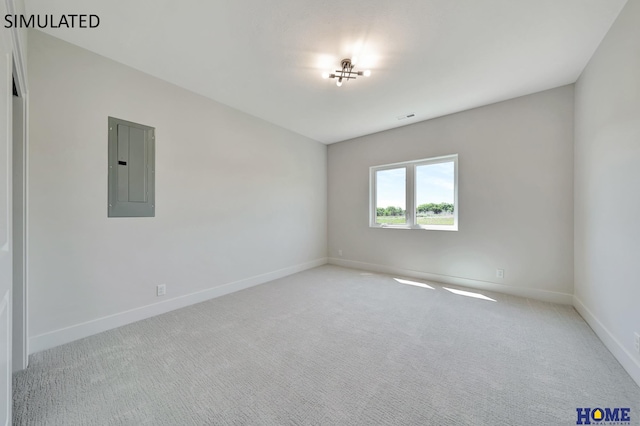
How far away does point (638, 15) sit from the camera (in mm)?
1598

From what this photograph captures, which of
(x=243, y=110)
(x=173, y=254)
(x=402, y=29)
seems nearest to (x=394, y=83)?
(x=402, y=29)

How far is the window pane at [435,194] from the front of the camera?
12.3 feet

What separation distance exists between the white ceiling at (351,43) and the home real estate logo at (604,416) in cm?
272

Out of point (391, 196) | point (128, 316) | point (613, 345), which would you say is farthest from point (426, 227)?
point (128, 316)

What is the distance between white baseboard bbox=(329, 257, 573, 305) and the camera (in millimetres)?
2928

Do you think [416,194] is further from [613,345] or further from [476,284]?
[613,345]

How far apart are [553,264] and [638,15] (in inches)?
100

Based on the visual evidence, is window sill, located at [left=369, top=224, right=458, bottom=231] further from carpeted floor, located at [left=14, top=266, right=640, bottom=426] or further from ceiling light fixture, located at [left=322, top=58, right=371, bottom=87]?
ceiling light fixture, located at [left=322, top=58, right=371, bottom=87]

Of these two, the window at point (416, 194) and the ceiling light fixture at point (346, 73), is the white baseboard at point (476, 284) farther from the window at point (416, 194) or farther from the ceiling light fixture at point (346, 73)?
the ceiling light fixture at point (346, 73)

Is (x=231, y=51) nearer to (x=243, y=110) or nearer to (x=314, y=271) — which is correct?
(x=243, y=110)

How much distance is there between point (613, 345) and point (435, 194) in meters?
2.49

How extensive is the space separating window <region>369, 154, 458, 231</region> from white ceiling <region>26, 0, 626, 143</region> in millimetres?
1141

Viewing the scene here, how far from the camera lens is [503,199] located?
10.7 feet
